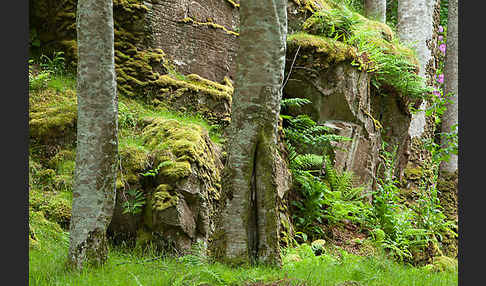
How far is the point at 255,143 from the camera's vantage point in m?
4.71

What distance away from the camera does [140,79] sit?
7961 millimetres

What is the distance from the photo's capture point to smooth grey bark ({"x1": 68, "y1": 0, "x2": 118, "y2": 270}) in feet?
14.6

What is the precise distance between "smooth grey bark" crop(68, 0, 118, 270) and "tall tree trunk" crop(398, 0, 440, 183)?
11056 mm

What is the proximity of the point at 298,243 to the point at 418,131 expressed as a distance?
25.6ft

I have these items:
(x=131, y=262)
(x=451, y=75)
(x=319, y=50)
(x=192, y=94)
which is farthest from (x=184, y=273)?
(x=451, y=75)

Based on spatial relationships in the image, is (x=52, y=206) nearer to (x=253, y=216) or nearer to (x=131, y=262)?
(x=131, y=262)

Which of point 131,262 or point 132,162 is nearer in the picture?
point 131,262

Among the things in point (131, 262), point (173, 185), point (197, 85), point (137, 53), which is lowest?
point (131, 262)

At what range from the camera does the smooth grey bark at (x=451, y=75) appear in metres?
15.2

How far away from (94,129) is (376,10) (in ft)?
39.1

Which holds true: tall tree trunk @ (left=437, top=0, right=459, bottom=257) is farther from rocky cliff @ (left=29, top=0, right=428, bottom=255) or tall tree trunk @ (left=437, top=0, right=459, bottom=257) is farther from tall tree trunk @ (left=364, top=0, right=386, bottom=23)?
rocky cliff @ (left=29, top=0, right=428, bottom=255)

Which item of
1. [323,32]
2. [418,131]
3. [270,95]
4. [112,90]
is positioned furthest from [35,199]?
[418,131]

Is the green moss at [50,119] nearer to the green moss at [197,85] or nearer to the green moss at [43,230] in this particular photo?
the green moss at [43,230]

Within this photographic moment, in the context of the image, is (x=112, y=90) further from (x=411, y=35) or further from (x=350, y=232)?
(x=411, y=35)
